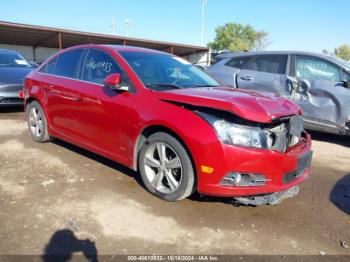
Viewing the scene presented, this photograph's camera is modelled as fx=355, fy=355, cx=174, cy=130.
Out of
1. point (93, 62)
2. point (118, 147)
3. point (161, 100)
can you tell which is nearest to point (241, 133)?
point (161, 100)

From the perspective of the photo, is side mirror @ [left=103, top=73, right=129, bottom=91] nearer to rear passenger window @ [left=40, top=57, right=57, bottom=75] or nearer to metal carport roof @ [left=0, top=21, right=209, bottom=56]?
rear passenger window @ [left=40, top=57, right=57, bottom=75]

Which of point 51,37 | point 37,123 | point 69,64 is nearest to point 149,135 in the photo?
point 69,64

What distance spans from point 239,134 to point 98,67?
2.19 meters

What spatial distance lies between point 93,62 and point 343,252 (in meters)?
3.54

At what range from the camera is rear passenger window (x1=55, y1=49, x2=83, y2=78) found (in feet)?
16.1

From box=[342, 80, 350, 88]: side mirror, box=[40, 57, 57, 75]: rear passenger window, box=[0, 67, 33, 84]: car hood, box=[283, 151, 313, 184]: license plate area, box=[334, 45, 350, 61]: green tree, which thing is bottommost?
box=[334, 45, 350, 61]: green tree

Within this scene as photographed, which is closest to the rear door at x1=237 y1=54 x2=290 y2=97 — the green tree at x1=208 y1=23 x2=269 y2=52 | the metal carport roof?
the metal carport roof

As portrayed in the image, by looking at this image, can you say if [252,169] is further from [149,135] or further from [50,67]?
[50,67]

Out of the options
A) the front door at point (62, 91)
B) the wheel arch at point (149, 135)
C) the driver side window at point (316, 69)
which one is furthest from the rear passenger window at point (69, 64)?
the driver side window at point (316, 69)

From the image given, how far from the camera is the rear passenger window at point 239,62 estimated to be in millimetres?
7673

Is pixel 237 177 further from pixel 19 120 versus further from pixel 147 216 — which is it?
pixel 19 120

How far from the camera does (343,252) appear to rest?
9.75 ft

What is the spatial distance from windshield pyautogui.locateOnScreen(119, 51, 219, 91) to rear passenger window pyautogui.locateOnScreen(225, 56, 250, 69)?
298 cm

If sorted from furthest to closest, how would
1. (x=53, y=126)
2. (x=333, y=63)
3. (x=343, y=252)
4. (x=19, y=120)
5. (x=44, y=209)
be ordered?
1. (x=19, y=120)
2. (x=333, y=63)
3. (x=53, y=126)
4. (x=44, y=209)
5. (x=343, y=252)
